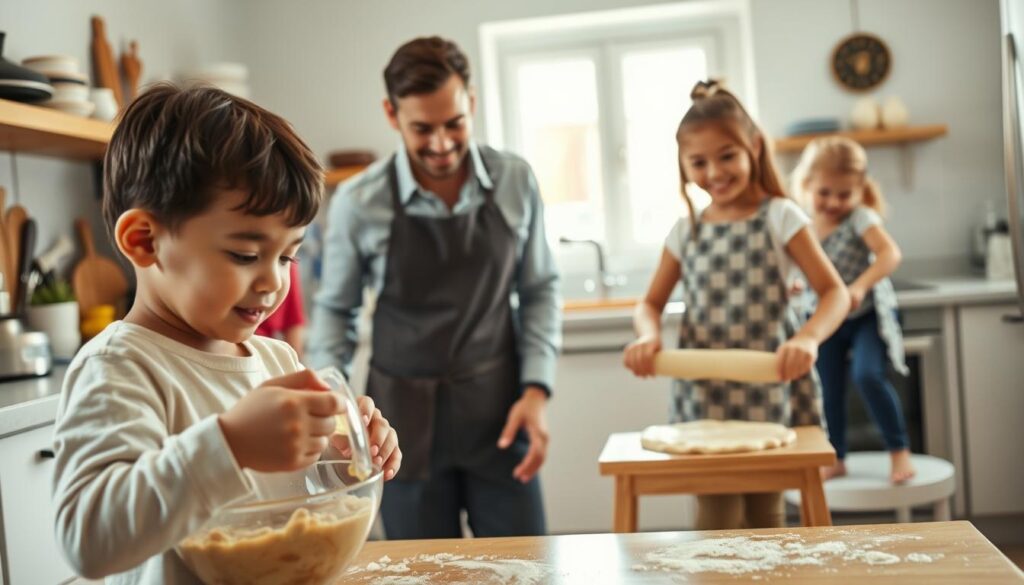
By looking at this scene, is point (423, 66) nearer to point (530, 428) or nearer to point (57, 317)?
point (530, 428)

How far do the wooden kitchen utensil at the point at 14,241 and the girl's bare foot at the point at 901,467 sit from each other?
2.19m

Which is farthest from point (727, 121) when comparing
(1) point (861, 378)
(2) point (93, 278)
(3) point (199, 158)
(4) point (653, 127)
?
(4) point (653, 127)

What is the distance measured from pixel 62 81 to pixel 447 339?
1.32 m

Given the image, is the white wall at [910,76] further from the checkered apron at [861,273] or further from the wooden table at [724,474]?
the wooden table at [724,474]

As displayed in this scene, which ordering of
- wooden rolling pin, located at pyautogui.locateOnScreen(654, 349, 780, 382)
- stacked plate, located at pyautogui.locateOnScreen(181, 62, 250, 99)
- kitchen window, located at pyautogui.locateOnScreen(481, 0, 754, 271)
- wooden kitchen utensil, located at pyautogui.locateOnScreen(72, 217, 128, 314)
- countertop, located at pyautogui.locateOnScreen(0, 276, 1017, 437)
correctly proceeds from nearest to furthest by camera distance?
wooden rolling pin, located at pyautogui.locateOnScreen(654, 349, 780, 382)
wooden kitchen utensil, located at pyautogui.locateOnScreen(72, 217, 128, 314)
countertop, located at pyautogui.locateOnScreen(0, 276, 1017, 437)
stacked plate, located at pyautogui.locateOnScreen(181, 62, 250, 99)
kitchen window, located at pyautogui.locateOnScreen(481, 0, 754, 271)

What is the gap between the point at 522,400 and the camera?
182 cm

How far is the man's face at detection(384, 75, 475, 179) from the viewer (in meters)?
1.71

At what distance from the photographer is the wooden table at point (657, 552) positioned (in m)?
0.73

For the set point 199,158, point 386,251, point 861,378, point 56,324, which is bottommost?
point 861,378

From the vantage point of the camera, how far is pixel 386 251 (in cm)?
185

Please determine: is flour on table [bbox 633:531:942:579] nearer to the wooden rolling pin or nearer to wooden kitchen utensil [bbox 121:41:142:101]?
the wooden rolling pin

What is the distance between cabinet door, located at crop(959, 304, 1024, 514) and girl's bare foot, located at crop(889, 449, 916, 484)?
0.55 meters

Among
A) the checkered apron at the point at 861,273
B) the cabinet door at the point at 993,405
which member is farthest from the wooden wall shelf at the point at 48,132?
the cabinet door at the point at 993,405

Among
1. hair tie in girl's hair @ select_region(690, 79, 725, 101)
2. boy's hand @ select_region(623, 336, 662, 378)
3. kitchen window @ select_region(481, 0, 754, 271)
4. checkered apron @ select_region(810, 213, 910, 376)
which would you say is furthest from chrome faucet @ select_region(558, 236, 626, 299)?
boy's hand @ select_region(623, 336, 662, 378)
